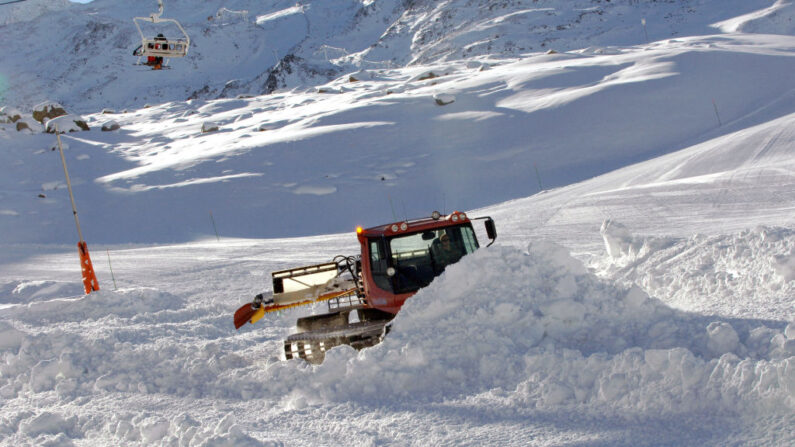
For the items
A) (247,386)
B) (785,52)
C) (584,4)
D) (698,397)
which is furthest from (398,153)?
(584,4)

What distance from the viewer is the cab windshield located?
21.5 ft

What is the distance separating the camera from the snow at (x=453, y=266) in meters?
4.53

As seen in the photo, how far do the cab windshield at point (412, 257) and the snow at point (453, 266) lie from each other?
2.53 ft

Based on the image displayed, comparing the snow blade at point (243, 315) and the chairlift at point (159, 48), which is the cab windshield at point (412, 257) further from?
the chairlift at point (159, 48)

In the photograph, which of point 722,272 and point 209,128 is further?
point 209,128

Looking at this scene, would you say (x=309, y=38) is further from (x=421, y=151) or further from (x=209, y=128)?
(x=421, y=151)

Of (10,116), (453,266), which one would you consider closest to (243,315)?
(453,266)

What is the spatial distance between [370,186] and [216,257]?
10440 mm

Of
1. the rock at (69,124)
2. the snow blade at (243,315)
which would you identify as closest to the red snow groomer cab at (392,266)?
the snow blade at (243,315)

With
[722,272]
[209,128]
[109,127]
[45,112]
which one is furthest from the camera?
[45,112]

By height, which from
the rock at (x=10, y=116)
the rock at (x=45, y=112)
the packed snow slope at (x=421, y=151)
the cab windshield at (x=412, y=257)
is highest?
the rock at (x=45, y=112)

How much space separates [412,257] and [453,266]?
3.18 feet

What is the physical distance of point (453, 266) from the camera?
578cm

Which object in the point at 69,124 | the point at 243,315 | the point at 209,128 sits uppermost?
the point at 69,124
